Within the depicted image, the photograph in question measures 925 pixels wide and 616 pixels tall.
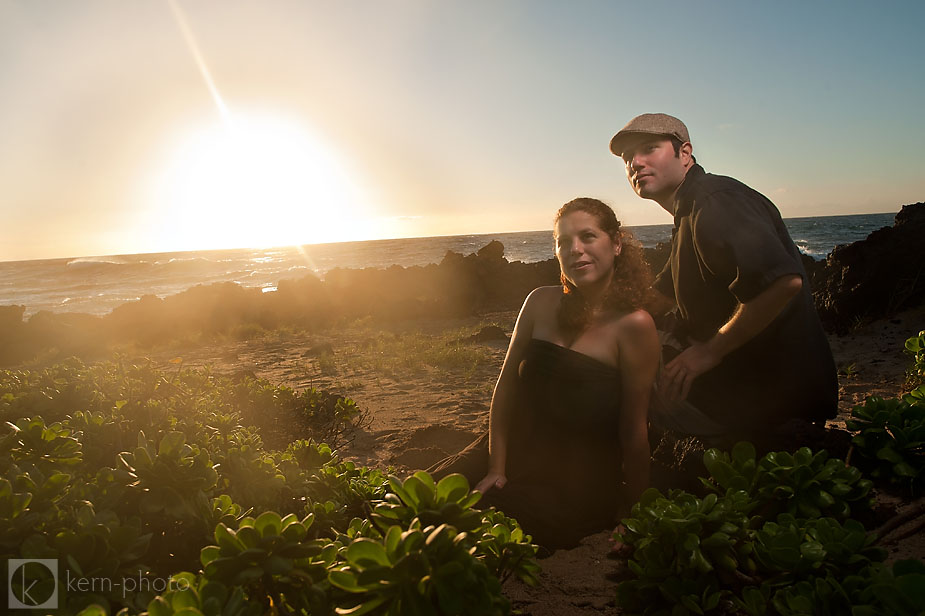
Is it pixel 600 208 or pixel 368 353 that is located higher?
pixel 600 208

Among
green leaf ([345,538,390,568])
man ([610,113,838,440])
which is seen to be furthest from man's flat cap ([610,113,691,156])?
green leaf ([345,538,390,568])

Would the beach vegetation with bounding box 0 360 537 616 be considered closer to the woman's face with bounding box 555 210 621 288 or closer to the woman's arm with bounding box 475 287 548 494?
the woman's arm with bounding box 475 287 548 494

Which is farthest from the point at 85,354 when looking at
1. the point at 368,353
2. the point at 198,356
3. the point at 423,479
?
the point at 423,479

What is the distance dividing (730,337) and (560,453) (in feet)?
3.65

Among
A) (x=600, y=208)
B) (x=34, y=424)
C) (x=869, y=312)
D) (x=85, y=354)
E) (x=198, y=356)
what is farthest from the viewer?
(x=85, y=354)

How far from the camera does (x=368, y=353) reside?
416 inches

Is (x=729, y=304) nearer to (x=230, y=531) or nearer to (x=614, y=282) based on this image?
(x=614, y=282)

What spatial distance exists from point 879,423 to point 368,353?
9010 mm

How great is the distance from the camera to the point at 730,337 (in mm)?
2723

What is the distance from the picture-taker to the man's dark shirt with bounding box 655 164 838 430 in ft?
8.43

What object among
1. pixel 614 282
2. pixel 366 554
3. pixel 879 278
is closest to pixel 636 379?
pixel 614 282

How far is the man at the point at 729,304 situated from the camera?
2.58 m

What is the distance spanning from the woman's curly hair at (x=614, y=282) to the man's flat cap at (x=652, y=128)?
501 millimetres

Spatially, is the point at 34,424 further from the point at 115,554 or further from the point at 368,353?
the point at 368,353
